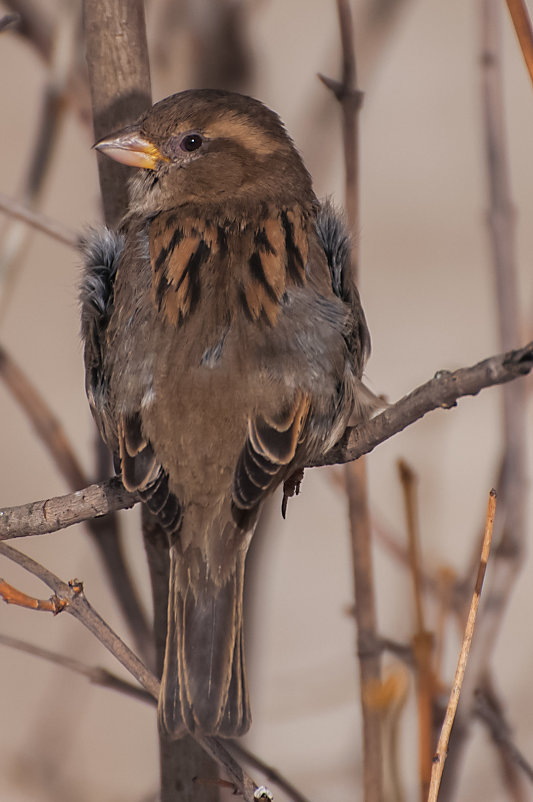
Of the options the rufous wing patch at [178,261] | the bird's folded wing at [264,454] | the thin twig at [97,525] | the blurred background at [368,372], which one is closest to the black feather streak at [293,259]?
the rufous wing patch at [178,261]

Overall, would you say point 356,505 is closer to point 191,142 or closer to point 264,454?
point 264,454

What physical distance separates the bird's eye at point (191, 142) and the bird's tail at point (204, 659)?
3.34 feet

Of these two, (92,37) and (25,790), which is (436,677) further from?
(25,790)

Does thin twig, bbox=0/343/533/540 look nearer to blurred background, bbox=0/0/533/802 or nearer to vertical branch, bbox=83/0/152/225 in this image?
blurred background, bbox=0/0/533/802

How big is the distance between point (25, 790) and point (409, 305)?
2758 mm

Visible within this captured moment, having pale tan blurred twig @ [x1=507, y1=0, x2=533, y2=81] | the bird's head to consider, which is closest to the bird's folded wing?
the bird's head

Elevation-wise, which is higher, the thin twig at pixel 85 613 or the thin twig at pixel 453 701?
the thin twig at pixel 85 613

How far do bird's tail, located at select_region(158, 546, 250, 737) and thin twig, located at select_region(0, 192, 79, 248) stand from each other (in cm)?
78

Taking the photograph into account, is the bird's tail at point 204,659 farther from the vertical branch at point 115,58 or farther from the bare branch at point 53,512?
the vertical branch at point 115,58

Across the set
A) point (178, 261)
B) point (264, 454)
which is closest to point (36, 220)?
point (178, 261)

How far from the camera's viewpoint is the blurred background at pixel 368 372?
10.4ft

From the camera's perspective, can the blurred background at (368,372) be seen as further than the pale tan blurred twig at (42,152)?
Yes

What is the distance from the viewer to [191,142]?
2.59 metres

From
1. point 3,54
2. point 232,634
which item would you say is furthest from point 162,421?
point 3,54
